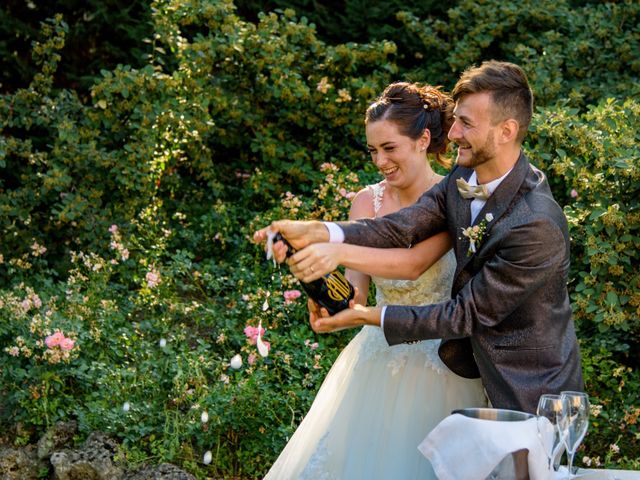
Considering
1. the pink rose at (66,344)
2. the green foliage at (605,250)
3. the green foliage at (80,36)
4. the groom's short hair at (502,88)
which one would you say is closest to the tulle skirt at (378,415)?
the groom's short hair at (502,88)

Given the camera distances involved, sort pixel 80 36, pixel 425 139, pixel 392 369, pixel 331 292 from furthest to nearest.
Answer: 1. pixel 80 36
2. pixel 425 139
3. pixel 392 369
4. pixel 331 292

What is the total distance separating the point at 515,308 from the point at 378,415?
0.86 meters

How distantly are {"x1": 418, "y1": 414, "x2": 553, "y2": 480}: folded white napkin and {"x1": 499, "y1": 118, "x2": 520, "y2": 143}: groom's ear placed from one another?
1.01 m

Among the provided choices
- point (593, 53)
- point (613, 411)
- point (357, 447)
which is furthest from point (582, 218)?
point (593, 53)

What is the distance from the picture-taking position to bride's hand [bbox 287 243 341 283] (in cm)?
296

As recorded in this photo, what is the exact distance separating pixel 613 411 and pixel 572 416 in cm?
259

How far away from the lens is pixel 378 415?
3.67 meters

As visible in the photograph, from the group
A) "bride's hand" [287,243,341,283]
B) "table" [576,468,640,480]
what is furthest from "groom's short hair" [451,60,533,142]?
"table" [576,468,640,480]

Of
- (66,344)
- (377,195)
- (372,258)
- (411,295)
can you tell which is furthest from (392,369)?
(66,344)

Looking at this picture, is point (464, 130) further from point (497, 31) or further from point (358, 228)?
point (497, 31)

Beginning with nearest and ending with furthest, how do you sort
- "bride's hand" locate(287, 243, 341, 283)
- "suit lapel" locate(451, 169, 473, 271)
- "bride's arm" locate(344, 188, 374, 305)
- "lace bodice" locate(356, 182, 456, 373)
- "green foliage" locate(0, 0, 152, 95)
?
1. "bride's hand" locate(287, 243, 341, 283)
2. "suit lapel" locate(451, 169, 473, 271)
3. "lace bodice" locate(356, 182, 456, 373)
4. "bride's arm" locate(344, 188, 374, 305)
5. "green foliage" locate(0, 0, 152, 95)

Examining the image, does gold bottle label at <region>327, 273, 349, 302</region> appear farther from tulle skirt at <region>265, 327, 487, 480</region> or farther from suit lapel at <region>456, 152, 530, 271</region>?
tulle skirt at <region>265, 327, 487, 480</region>

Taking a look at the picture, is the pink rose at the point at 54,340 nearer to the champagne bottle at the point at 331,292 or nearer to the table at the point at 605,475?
the champagne bottle at the point at 331,292

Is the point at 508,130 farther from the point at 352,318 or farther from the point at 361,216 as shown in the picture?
the point at 361,216
